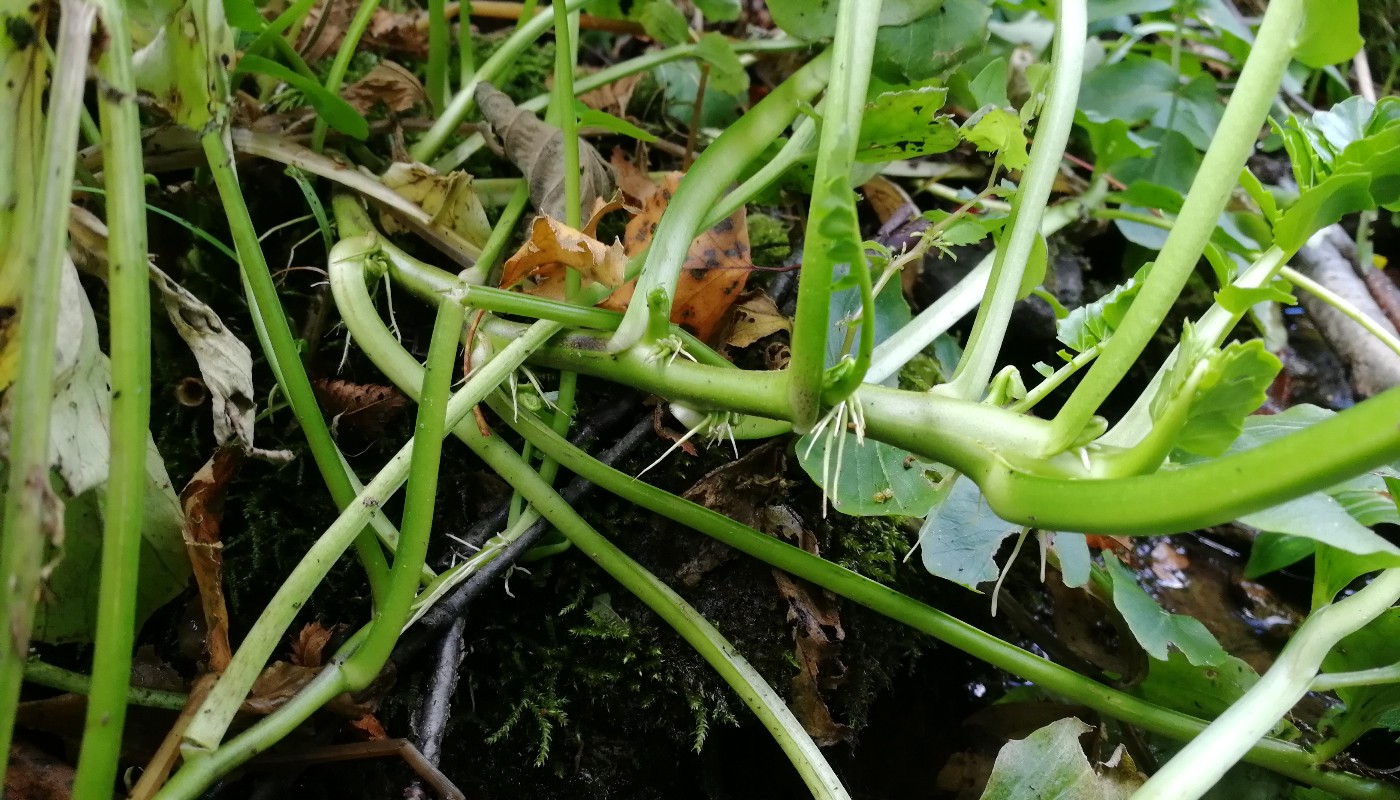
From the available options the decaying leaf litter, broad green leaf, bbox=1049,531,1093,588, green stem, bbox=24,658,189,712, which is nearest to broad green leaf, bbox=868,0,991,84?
the decaying leaf litter

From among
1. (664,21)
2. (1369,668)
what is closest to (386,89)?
(664,21)

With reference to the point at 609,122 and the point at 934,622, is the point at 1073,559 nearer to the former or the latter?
the point at 934,622

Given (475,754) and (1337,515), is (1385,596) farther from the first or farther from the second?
(475,754)

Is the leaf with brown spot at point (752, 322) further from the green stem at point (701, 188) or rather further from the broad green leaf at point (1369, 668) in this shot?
the broad green leaf at point (1369, 668)

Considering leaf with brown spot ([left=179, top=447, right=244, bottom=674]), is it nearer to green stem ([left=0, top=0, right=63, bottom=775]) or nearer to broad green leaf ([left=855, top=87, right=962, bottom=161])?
green stem ([left=0, top=0, right=63, bottom=775])

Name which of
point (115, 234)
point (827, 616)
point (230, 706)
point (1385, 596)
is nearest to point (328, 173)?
point (115, 234)
